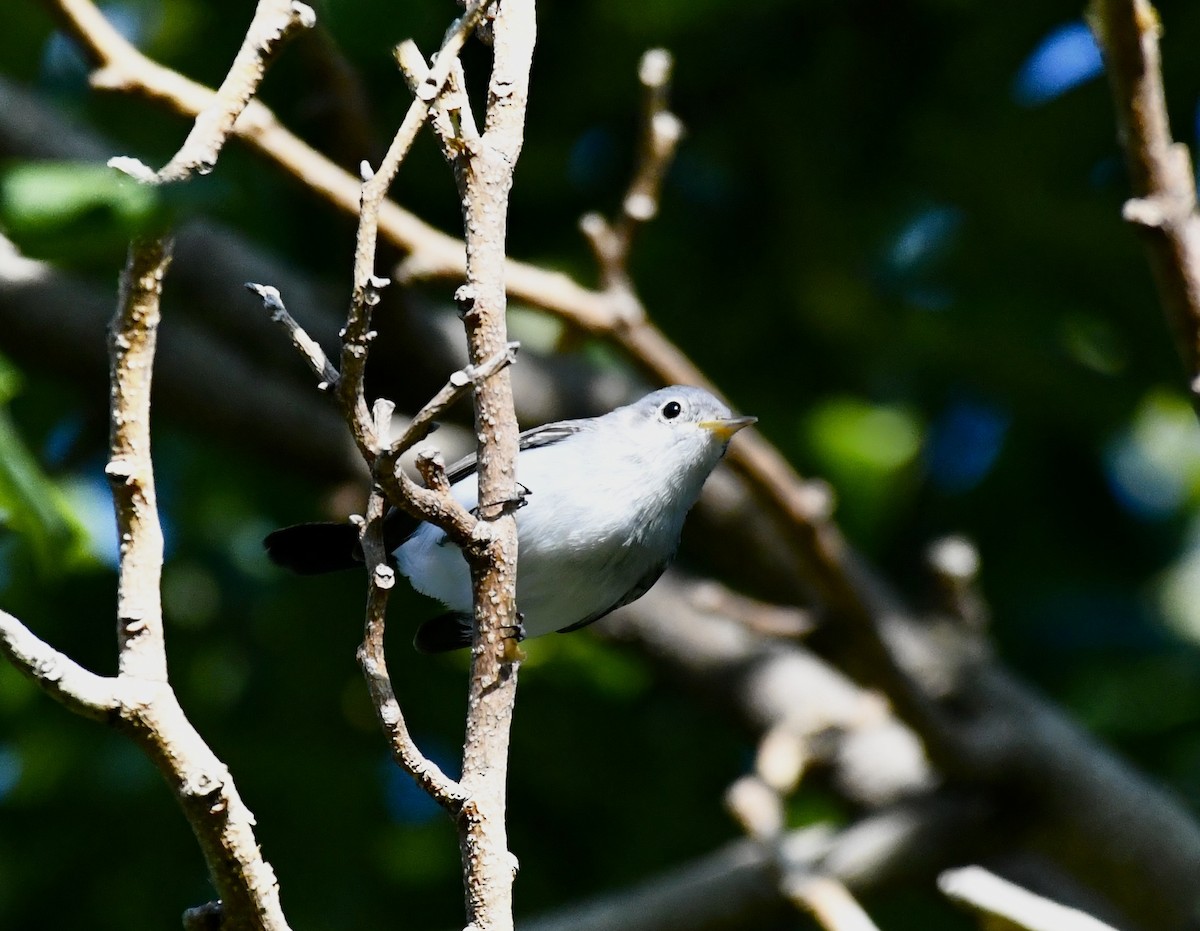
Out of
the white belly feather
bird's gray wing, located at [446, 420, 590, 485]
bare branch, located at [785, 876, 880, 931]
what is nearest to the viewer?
bare branch, located at [785, 876, 880, 931]

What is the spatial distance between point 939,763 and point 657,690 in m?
1.63

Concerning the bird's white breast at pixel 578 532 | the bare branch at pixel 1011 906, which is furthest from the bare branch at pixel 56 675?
the bird's white breast at pixel 578 532

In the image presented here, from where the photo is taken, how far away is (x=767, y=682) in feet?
17.6

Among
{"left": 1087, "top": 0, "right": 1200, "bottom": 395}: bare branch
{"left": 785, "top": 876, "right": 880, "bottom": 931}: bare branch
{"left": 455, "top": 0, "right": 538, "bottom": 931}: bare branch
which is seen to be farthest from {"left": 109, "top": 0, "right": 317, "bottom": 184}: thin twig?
{"left": 785, "top": 876, "right": 880, "bottom": 931}: bare branch

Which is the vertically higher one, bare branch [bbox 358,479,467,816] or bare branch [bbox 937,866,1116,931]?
bare branch [bbox 358,479,467,816]

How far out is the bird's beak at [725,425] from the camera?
4.02 metres

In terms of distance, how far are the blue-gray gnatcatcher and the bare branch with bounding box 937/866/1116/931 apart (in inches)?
47.6

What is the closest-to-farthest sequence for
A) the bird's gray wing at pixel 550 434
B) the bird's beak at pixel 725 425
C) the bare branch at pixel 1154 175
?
1. the bare branch at pixel 1154 175
2. the bird's beak at pixel 725 425
3. the bird's gray wing at pixel 550 434

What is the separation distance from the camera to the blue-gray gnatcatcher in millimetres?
3629

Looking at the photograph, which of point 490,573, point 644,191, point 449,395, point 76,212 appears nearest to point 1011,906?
point 490,573

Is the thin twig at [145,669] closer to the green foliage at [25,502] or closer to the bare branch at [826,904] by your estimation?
the green foliage at [25,502]

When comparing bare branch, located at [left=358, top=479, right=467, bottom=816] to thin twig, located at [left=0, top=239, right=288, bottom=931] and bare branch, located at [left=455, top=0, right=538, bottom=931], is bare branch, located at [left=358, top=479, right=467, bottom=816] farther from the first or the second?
thin twig, located at [left=0, top=239, right=288, bottom=931]

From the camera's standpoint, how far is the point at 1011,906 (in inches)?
100.0

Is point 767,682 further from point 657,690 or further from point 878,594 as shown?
point 657,690
